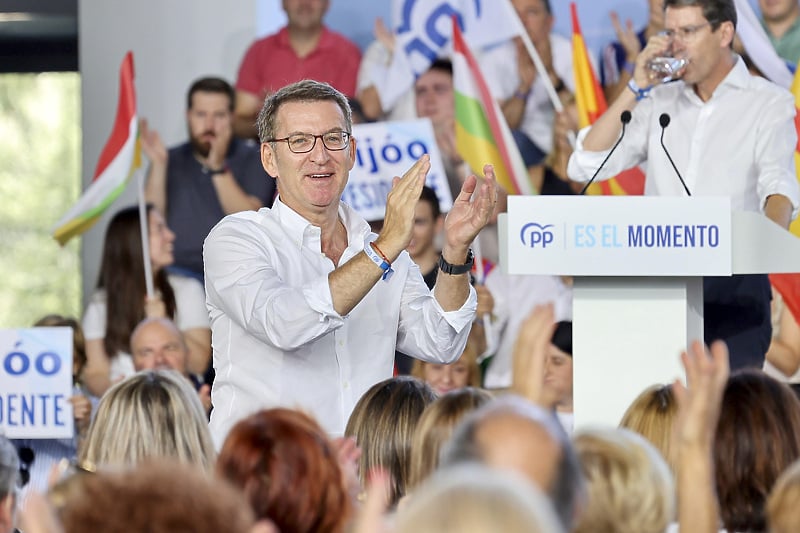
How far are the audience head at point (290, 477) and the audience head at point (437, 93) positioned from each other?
19.8 feet

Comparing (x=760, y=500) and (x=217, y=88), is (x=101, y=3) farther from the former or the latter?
(x=760, y=500)

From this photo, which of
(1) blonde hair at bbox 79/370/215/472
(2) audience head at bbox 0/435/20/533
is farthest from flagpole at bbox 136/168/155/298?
(2) audience head at bbox 0/435/20/533

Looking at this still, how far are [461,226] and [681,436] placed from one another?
1.33 metres

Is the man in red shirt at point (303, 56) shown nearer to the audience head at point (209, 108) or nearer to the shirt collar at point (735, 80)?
the audience head at point (209, 108)

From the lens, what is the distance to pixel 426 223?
6844 millimetres

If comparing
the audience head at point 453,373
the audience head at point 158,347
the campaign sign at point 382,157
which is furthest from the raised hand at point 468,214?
the campaign sign at point 382,157

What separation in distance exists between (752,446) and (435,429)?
0.60 meters

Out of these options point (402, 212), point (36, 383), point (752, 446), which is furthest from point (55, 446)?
point (752, 446)

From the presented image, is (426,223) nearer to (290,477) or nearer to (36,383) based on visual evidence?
(36,383)

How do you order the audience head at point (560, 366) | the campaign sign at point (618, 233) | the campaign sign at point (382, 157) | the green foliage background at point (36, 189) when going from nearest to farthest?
the campaign sign at point (618, 233) → the audience head at point (560, 366) → the campaign sign at point (382, 157) → the green foliage background at point (36, 189)

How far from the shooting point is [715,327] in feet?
16.5

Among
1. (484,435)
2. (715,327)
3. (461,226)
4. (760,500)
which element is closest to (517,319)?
(715,327)

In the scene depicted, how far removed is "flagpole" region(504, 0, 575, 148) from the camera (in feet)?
23.6

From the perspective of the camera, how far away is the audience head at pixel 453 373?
6.15m
